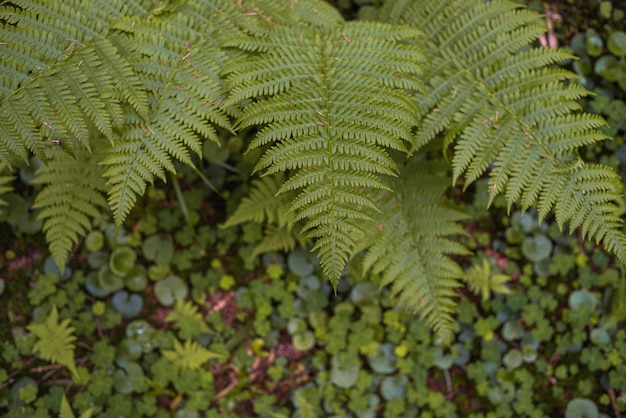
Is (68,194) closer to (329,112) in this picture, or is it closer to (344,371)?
(329,112)

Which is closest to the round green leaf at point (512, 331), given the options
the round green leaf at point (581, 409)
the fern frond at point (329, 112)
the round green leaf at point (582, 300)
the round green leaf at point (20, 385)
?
the round green leaf at point (582, 300)

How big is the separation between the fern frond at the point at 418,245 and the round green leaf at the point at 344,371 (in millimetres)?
758

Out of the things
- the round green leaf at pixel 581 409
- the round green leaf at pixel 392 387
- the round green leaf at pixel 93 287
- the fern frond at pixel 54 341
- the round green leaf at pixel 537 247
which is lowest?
the round green leaf at pixel 392 387

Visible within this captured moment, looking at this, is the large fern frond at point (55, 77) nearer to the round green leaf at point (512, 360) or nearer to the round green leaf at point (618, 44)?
the round green leaf at point (512, 360)

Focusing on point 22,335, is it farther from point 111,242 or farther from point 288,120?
point 288,120

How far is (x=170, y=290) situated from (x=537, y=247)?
2.36m

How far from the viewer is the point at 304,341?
3.28 m

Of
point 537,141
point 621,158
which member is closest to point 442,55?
point 537,141

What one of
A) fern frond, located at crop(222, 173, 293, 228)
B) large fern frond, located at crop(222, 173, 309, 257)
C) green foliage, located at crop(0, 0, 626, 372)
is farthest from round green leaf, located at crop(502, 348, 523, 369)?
fern frond, located at crop(222, 173, 293, 228)

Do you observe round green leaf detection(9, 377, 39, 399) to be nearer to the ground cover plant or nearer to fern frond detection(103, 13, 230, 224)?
the ground cover plant

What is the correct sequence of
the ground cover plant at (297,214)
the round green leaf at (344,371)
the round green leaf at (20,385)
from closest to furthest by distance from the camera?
the ground cover plant at (297,214)
the round green leaf at (20,385)
the round green leaf at (344,371)

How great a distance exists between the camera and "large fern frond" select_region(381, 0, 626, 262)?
2225mm

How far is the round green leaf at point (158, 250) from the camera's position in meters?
3.23

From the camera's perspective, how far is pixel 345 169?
207cm
